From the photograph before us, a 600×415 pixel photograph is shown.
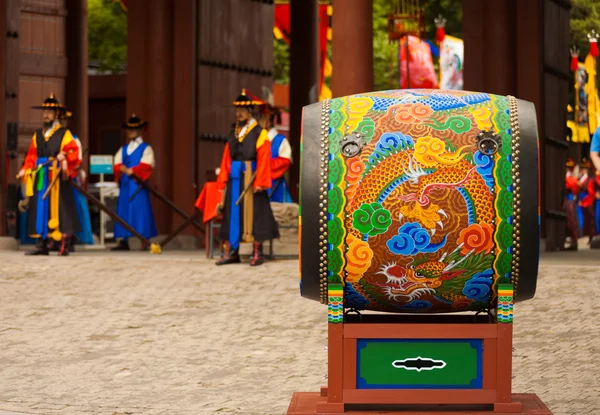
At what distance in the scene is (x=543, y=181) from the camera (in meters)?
15.1

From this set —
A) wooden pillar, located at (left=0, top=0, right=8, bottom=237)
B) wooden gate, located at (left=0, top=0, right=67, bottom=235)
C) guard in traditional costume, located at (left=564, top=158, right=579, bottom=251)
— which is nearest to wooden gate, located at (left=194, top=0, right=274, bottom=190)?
wooden pillar, located at (left=0, top=0, right=8, bottom=237)

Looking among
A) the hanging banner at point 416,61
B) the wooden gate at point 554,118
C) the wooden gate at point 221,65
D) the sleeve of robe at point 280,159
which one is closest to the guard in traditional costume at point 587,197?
the hanging banner at point 416,61

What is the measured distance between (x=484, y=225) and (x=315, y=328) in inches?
161

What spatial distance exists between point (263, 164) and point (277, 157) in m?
0.58

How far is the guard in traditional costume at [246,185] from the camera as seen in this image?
41.6 feet

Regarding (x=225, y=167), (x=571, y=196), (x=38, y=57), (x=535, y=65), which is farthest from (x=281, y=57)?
(x=225, y=167)

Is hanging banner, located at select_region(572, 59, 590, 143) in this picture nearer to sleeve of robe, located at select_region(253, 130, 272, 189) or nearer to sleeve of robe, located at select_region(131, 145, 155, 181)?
sleeve of robe, located at select_region(131, 145, 155, 181)

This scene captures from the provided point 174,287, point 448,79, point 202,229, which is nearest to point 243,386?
point 174,287

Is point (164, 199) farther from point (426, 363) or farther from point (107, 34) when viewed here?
point (107, 34)

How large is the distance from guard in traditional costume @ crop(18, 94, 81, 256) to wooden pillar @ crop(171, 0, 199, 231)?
2548mm

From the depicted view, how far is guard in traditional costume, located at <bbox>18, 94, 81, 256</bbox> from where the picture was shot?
1413 centimetres

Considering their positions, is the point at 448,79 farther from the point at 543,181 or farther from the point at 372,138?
the point at 372,138

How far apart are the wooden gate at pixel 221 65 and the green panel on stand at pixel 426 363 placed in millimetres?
11508

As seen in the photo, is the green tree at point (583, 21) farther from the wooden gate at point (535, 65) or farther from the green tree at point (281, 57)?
the wooden gate at point (535, 65)
